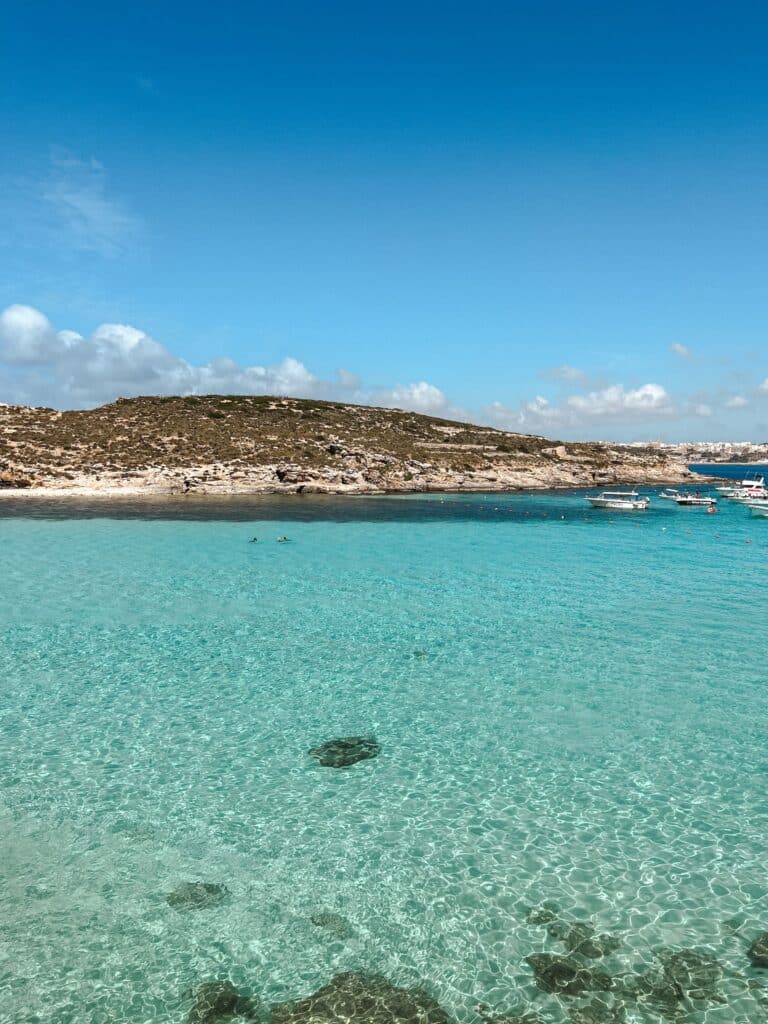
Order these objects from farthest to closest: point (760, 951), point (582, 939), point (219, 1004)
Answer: point (582, 939) → point (760, 951) → point (219, 1004)

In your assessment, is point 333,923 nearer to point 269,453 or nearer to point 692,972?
point 692,972

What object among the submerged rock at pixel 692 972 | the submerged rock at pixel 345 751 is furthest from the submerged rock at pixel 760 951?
the submerged rock at pixel 345 751

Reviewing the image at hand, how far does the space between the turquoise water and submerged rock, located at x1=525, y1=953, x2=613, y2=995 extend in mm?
215

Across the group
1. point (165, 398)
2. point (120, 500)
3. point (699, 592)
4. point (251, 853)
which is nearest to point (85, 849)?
point (251, 853)

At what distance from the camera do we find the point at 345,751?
13602 millimetres

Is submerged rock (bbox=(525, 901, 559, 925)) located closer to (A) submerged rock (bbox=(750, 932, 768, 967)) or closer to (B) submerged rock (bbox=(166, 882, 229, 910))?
(A) submerged rock (bbox=(750, 932, 768, 967))

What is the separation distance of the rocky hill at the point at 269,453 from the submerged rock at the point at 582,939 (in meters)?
77.2

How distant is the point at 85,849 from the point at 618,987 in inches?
313

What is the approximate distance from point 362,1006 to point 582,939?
3.05 m

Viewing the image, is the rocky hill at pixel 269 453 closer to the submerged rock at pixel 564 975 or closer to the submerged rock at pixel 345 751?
the submerged rock at pixel 345 751

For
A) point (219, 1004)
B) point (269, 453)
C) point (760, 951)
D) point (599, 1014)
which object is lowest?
point (760, 951)

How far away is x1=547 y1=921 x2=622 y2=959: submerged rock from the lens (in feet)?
26.3

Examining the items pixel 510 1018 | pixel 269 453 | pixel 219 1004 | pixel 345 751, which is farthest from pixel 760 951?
pixel 269 453

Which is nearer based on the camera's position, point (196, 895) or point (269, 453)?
point (196, 895)
